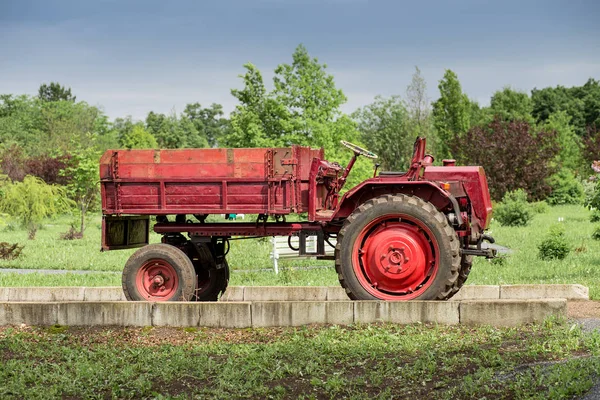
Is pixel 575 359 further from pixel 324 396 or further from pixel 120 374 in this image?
pixel 120 374

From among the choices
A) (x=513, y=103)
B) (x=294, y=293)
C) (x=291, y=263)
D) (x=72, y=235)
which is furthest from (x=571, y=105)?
(x=294, y=293)

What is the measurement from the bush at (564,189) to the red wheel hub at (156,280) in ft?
144

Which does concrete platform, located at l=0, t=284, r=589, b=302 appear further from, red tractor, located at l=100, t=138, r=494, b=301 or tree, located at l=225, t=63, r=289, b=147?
tree, located at l=225, t=63, r=289, b=147

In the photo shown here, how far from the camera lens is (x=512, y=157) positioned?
1966 inches

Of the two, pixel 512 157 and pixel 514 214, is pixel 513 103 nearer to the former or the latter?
pixel 512 157

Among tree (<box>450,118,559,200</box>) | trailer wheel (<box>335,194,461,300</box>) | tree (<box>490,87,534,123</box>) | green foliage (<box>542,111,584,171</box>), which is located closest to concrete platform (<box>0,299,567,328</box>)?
trailer wheel (<box>335,194,461,300</box>)

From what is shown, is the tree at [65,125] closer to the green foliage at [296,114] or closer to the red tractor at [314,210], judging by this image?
the green foliage at [296,114]

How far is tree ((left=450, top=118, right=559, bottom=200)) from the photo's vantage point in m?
49.7

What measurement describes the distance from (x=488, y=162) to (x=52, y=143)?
39.8 metres

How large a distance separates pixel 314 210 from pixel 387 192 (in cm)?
101

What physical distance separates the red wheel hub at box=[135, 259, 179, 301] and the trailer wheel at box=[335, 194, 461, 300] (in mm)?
2423

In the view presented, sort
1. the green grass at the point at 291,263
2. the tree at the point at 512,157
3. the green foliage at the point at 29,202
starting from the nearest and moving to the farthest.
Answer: the green grass at the point at 291,263
the green foliage at the point at 29,202
the tree at the point at 512,157

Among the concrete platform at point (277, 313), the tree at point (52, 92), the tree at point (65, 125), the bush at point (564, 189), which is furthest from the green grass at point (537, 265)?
the tree at point (52, 92)

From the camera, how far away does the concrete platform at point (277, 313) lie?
33.6 ft
